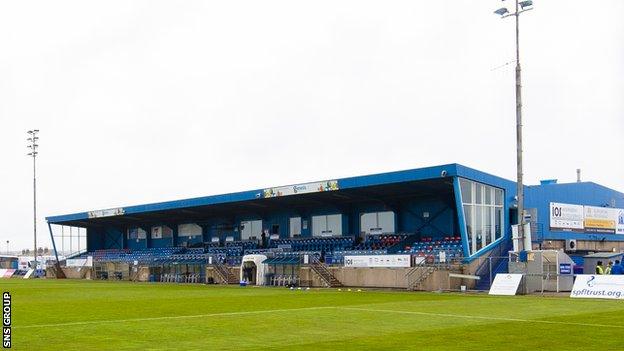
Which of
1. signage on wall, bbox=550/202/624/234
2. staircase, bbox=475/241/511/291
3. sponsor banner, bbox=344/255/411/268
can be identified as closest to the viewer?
staircase, bbox=475/241/511/291

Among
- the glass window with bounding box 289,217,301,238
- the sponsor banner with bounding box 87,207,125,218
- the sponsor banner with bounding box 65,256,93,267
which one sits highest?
the sponsor banner with bounding box 87,207,125,218

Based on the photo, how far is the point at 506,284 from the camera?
1594 inches

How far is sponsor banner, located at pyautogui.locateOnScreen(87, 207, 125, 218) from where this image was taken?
83438mm

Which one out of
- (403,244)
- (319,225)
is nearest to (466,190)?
(403,244)

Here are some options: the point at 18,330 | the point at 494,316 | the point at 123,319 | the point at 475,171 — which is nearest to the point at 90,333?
the point at 18,330

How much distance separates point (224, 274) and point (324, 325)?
137ft

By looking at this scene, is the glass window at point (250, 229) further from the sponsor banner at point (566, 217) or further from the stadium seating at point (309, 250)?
the sponsor banner at point (566, 217)

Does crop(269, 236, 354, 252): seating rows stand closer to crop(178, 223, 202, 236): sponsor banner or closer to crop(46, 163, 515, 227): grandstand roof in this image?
crop(46, 163, 515, 227): grandstand roof

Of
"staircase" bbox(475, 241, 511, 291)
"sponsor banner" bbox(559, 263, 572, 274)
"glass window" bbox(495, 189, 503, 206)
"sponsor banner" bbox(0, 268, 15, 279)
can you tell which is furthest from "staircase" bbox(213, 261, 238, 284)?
"sponsor banner" bbox(0, 268, 15, 279)

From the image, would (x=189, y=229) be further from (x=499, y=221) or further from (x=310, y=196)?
(x=499, y=221)

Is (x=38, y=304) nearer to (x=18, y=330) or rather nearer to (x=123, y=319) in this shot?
(x=123, y=319)

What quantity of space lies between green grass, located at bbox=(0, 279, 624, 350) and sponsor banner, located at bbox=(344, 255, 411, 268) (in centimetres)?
1559

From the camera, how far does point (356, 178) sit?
54.8 meters

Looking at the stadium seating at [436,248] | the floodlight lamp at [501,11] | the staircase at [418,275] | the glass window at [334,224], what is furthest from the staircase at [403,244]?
the floodlight lamp at [501,11]
